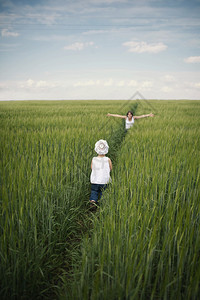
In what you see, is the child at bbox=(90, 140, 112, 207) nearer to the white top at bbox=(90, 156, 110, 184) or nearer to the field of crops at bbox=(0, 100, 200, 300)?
the white top at bbox=(90, 156, 110, 184)

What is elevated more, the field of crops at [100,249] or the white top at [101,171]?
the white top at [101,171]

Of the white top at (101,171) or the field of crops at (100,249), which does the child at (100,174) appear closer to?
the white top at (101,171)

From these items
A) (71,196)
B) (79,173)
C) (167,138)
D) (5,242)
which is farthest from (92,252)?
(167,138)

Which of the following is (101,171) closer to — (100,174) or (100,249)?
(100,174)

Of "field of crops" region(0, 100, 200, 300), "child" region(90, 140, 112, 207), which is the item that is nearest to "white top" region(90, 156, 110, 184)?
"child" region(90, 140, 112, 207)

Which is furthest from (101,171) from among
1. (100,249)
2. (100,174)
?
(100,249)

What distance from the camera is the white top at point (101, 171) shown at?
2.58 metres

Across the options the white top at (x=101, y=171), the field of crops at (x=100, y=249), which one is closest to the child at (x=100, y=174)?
the white top at (x=101, y=171)

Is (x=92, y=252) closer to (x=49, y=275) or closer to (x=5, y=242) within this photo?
(x=49, y=275)

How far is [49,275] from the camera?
151cm

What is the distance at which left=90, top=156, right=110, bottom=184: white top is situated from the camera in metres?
2.58

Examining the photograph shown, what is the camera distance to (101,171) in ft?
8.54

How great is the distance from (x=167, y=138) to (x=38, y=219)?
3377mm

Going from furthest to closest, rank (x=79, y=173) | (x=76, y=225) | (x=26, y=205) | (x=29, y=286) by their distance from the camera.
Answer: (x=79, y=173) < (x=76, y=225) < (x=26, y=205) < (x=29, y=286)
